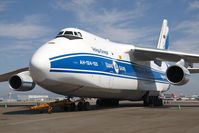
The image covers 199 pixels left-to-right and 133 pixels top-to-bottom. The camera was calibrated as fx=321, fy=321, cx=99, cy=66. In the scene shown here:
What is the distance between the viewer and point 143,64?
73.1 feet

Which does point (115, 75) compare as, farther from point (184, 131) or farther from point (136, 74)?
point (184, 131)

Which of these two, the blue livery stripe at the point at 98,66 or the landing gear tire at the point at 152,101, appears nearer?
the blue livery stripe at the point at 98,66

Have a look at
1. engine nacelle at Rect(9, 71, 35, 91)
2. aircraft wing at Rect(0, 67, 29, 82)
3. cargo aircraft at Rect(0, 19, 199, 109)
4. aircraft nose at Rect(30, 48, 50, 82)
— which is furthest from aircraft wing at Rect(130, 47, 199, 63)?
aircraft nose at Rect(30, 48, 50, 82)

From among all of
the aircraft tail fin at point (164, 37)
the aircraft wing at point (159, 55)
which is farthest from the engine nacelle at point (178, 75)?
the aircraft tail fin at point (164, 37)

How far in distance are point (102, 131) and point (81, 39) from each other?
30.8 ft

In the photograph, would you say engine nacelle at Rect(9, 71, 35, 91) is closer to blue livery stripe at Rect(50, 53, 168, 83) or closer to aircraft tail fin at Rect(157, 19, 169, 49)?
blue livery stripe at Rect(50, 53, 168, 83)

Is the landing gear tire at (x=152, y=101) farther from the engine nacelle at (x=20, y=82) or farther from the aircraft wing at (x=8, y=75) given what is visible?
the aircraft wing at (x=8, y=75)

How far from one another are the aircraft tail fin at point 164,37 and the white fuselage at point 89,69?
701 centimetres

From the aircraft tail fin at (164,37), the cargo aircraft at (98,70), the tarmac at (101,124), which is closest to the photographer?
the tarmac at (101,124)

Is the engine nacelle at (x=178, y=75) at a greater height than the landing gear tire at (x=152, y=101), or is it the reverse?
the engine nacelle at (x=178, y=75)

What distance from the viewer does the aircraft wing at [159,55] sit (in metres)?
19.9

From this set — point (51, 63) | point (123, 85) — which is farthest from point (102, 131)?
point (123, 85)

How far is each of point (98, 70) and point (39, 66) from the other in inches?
151

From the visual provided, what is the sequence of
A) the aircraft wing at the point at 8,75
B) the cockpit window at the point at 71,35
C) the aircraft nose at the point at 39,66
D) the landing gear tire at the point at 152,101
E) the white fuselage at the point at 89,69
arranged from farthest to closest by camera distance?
the landing gear tire at the point at 152,101 → the aircraft wing at the point at 8,75 → the cockpit window at the point at 71,35 → the white fuselage at the point at 89,69 → the aircraft nose at the point at 39,66
